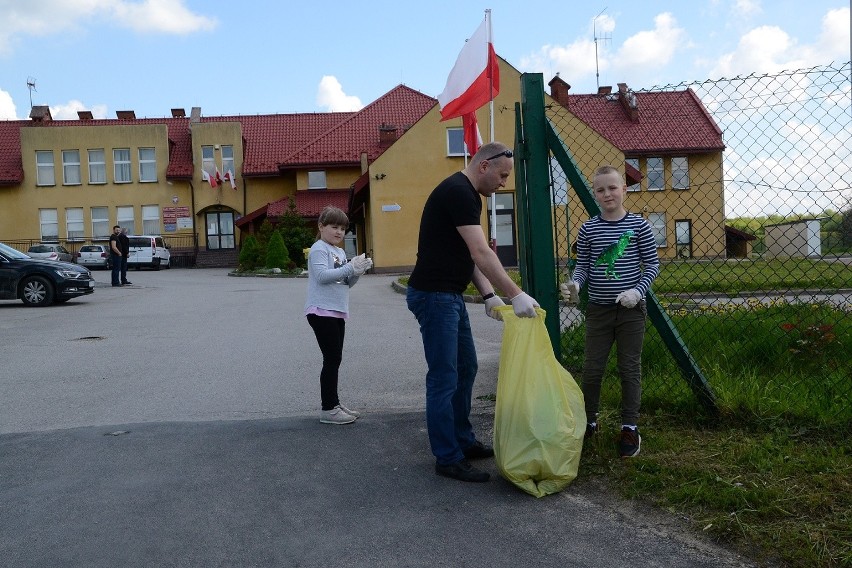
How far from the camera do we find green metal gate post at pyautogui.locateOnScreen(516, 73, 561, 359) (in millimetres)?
5238

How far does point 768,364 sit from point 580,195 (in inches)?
89.0

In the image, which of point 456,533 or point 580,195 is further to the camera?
point 580,195

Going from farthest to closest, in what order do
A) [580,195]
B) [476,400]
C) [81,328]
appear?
[81,328] → [476,400] → [580,195]

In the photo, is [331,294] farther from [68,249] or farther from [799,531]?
[68,249]

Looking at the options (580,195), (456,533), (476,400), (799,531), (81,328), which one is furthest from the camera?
(81,328)

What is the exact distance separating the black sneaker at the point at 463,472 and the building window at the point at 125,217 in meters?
46.8

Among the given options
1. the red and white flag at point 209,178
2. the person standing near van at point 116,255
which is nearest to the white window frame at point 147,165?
the red and white flag at point 209,178

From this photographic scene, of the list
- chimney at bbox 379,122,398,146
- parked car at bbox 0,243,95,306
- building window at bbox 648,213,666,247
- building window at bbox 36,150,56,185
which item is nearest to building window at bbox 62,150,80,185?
building window at bbox 36,150,56,185

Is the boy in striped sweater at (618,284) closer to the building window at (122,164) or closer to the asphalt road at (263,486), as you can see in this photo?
the asphalt road at (263,486)

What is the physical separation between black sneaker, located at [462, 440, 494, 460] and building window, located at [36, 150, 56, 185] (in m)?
48.5

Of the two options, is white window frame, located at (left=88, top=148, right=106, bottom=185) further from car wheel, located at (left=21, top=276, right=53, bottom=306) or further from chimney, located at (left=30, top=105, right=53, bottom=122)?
car wheel, located at (left=21, top=276, right=53, bottom=306)

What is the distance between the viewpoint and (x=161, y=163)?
47.6 meters

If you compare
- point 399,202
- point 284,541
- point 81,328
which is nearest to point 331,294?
point 284,541

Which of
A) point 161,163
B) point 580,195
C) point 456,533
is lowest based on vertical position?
point 456,533
